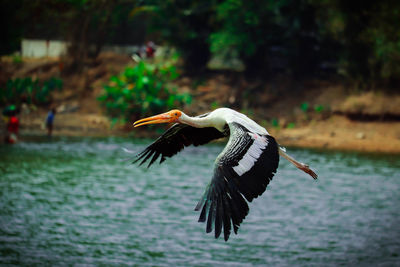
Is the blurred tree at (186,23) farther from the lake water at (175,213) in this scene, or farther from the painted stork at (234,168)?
the painted stork at (234,168)

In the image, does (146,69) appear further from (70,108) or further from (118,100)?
(70,108)

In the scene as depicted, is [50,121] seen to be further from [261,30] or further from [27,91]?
[261,30]

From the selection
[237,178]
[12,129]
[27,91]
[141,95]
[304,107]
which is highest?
[237,178]

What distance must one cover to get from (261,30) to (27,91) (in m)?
11.2

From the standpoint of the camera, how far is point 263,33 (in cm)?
3306

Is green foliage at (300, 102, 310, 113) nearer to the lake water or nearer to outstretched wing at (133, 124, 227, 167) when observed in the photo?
the lake water

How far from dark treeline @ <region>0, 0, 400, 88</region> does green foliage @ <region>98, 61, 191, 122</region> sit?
2.91 m

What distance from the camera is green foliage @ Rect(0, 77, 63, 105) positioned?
33188 millimetres

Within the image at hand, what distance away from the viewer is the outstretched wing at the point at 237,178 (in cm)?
791

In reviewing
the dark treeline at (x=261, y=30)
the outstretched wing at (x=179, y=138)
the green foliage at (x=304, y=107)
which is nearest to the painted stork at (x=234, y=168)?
the outstretched wing at (x=179, y=138)

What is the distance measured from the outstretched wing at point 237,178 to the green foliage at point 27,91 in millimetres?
25730

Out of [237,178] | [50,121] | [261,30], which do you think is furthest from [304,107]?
[237,178]

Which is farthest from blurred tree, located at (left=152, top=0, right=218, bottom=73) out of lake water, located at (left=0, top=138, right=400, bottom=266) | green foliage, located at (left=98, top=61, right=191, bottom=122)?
lake water, located at (left=0, top=138, right=400, bottom=266)

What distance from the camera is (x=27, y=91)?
33875 millimetres
